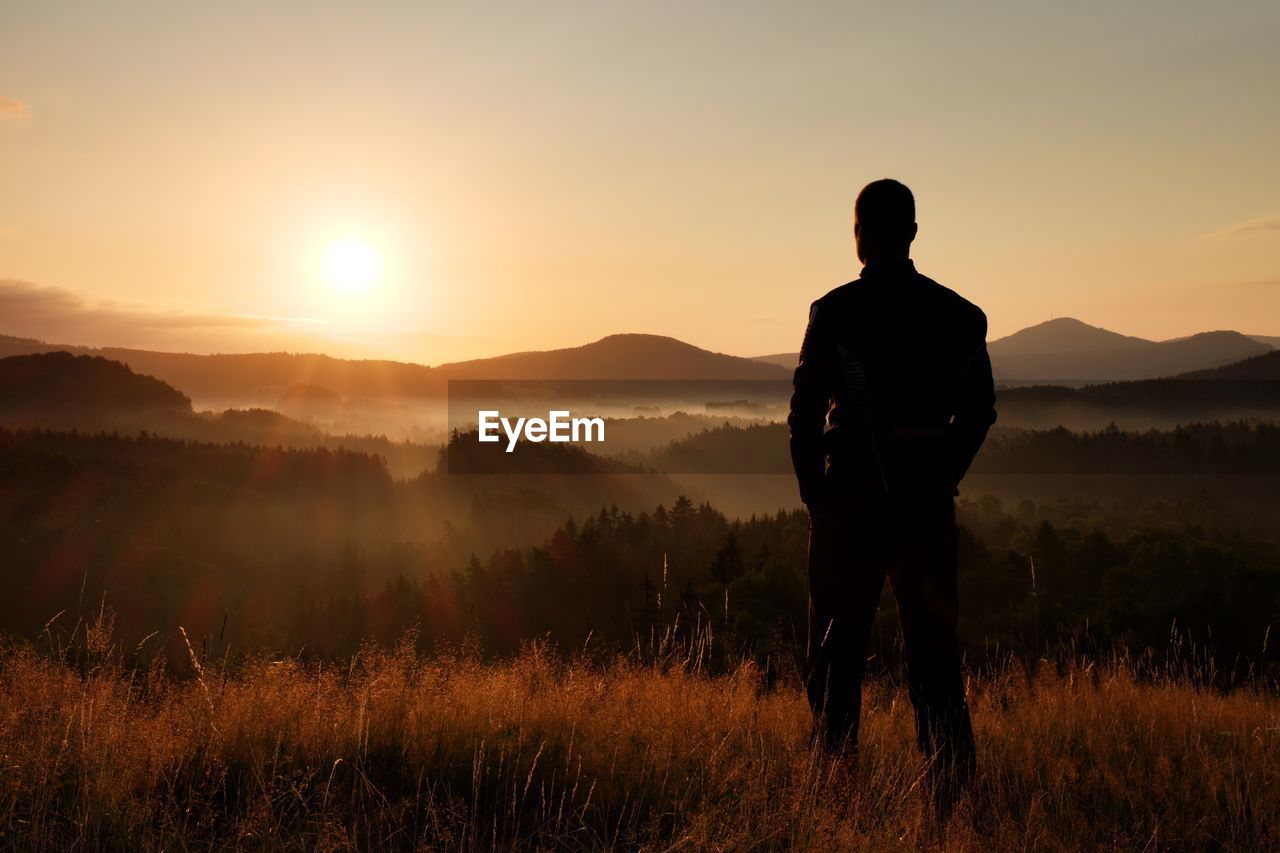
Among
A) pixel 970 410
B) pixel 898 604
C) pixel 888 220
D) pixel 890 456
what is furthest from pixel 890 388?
pixel 898 604

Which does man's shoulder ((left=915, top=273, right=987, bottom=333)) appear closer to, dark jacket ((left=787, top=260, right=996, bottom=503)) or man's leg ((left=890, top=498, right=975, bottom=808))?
dark jacket ((left=787, top=260, right=996, bottom=503))

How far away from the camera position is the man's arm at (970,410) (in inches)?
164

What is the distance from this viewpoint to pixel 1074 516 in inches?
4446

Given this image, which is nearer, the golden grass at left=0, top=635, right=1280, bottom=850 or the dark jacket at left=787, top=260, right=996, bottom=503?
the golden grass at left=0, top=635, right=1280, bottom=850

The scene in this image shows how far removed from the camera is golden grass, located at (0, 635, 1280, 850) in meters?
3.65

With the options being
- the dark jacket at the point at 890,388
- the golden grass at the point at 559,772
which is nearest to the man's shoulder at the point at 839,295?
the dark jacket at the point at 890,388

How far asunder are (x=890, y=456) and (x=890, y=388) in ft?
1.04

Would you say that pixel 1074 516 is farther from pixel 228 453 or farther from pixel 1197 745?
pixel 228 453

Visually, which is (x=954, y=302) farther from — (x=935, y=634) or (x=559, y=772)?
(x=559, y=772)

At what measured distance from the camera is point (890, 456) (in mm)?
3973

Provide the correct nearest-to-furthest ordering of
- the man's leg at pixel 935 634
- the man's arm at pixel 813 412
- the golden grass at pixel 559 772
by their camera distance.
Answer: the golden grass at pixel 559 772 < the man's leg at pixel 935 634 < the man's arm at pixel 813 412

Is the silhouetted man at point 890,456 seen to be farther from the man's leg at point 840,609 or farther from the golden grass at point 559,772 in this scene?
the golden grass at point 559,772

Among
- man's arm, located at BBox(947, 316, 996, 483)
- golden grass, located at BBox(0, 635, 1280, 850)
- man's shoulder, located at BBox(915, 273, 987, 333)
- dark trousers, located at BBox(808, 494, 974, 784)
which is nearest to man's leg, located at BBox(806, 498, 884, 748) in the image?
dark trousers, located at BBox(808, 494, 974, 784)

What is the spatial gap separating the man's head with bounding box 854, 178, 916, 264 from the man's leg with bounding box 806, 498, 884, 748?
4.03 ft
